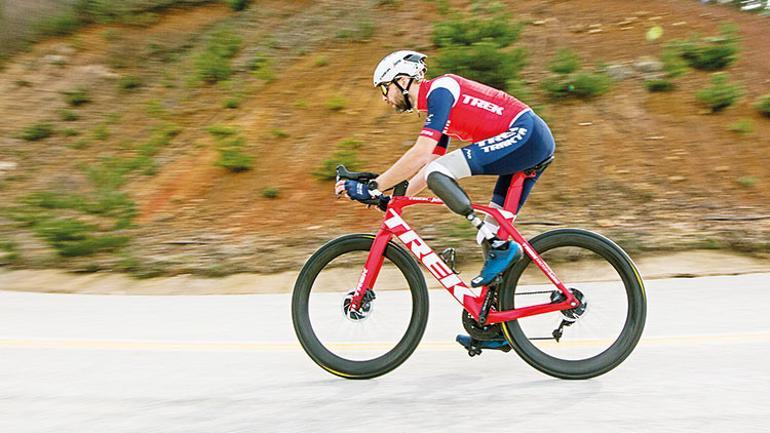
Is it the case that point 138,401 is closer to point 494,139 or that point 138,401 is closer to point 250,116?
point 494,139

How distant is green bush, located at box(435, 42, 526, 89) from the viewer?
12609 millimetres

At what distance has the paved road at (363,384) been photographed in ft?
13.6

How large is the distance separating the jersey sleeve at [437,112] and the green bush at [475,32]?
8.76 metres

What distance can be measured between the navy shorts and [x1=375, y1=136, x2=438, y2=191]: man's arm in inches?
11.6

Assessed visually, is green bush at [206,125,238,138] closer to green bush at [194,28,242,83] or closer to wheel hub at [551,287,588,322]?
green bush at [194,28,242,83]

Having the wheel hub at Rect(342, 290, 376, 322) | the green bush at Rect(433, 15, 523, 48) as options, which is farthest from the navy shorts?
the green bush at Rect(433, 15, 523, 48)

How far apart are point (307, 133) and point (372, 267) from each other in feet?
27.4

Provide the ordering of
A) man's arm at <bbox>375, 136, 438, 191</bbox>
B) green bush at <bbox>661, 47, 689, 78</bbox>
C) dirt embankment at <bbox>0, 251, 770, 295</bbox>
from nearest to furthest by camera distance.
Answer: man's arm at <bbox>375, 136, 438, 191</bbox>, dirt embankment at <bbox>0, 251, 770, 295</bbox>, green bush at <bbox>661, 47, 689, 78</bbox>

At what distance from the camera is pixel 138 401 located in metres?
4.68

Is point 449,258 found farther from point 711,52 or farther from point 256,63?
point 256,63

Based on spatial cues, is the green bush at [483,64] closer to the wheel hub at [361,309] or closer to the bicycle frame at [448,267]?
the bicycle frame at [448,267]

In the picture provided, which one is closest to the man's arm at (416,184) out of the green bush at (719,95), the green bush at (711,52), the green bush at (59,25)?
the green bush at (719,95)

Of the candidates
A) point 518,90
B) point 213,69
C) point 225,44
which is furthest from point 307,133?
point 225,44

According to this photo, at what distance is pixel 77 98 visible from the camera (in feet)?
55.8
